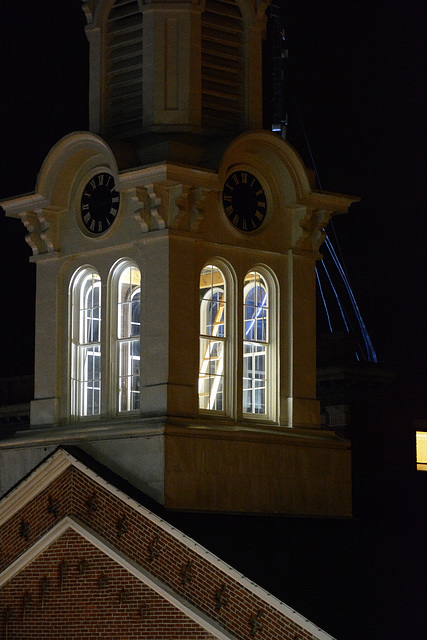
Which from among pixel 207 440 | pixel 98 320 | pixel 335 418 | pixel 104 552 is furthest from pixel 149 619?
pixel 335 418

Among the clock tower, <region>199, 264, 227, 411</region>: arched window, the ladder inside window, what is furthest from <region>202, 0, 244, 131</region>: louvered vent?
the ladder inside window

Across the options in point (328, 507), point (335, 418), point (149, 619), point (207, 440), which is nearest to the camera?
point (149, 619)

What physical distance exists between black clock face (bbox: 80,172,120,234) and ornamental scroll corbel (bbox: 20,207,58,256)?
2.53ft

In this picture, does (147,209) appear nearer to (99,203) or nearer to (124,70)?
(99,203)

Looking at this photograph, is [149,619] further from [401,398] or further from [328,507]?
[401,398]

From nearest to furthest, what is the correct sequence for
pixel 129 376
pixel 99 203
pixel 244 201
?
pixel 129 376, pixel 244 201, pixel 99 203

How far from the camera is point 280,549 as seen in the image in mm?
33594

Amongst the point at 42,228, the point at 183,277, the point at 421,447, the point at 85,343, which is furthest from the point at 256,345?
the point at 421,447

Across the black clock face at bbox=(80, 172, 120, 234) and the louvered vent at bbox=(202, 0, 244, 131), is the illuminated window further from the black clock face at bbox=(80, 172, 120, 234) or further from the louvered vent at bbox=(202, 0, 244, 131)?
the black clock face at bbox=(80, 172, 120, 234)

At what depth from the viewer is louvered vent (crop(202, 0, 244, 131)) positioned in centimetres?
3666

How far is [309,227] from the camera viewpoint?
122ft

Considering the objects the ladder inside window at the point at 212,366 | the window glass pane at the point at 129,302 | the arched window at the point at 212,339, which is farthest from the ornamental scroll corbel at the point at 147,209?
the ladder inside window at the point at 212,366

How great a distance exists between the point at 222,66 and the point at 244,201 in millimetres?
2862

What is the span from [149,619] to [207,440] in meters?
3.90
